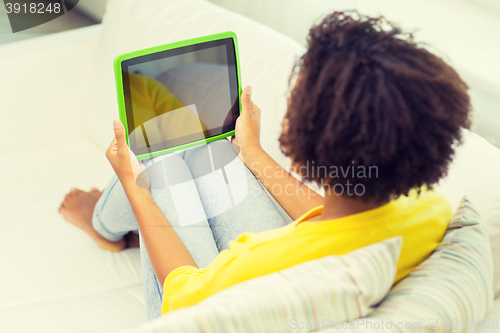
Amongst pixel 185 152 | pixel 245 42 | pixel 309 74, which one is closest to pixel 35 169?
pixel 185 152

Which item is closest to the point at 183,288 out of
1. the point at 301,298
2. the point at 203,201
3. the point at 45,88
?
the point at 301,298

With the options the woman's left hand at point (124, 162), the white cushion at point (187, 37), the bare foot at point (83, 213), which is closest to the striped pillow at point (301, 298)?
the woman's left hand at point (124, 162)

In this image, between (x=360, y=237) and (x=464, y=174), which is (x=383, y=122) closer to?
(x=360, y=237)

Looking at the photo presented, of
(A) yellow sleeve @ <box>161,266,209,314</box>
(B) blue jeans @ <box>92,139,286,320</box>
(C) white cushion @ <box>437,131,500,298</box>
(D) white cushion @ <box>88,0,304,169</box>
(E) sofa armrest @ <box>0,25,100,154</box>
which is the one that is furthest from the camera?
(E) sofa armrest @ <box>0,25,100,154</box>

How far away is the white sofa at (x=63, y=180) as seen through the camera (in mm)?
822

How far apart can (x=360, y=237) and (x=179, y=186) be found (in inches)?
18.3

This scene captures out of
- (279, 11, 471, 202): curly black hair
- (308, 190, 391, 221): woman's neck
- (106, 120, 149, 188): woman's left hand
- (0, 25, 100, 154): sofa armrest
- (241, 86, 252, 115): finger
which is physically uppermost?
(279, 11, 471, 202): curly black hair

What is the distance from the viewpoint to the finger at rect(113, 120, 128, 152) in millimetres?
735

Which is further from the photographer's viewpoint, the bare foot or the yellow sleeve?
the bare foot

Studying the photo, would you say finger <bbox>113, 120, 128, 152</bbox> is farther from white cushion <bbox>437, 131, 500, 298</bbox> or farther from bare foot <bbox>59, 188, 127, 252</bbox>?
white cushion <bbox>437, 131, 500, 298</bbox>

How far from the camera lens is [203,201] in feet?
Result: 2.85

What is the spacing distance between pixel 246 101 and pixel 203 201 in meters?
0.23

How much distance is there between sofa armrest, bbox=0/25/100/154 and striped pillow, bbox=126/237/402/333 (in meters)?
1.10

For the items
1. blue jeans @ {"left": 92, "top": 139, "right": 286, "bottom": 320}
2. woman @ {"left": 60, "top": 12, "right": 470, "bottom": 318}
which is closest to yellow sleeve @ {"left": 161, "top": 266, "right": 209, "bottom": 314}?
woman @ {"left": 60, "top": 12, "right": 470, "bottom": 318}
